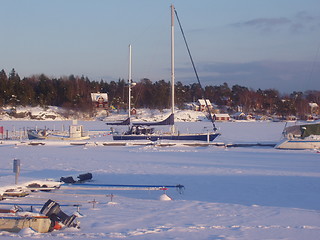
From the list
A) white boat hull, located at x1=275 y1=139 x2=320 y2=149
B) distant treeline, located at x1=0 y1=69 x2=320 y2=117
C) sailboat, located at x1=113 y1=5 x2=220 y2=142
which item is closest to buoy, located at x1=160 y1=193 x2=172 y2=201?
white boat hull, located at x1=275 y1=139 x2=320 y2=149

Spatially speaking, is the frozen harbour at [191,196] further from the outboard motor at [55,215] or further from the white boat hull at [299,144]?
the white boat hull at [299,144]

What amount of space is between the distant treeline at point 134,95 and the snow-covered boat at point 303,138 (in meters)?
63.5

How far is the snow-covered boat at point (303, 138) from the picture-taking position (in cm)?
2848

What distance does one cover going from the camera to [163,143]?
30.5 meters

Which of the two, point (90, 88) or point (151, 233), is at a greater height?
point (90, 88)

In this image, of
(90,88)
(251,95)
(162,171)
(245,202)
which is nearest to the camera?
(245,202)

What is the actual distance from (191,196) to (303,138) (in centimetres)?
1786

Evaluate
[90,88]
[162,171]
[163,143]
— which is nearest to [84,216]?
[162,171]

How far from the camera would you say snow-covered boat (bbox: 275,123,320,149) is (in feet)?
93.5

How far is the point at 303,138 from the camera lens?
2883cm

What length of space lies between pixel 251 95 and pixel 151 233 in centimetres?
13530

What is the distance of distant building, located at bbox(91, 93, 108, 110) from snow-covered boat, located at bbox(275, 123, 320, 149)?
83405 millimetres

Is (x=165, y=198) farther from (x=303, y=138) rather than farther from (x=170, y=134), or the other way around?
(x=170, y=134)

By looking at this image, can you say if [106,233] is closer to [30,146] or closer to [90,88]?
[30,146]
